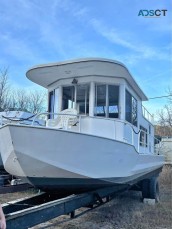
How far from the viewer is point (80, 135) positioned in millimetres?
4688

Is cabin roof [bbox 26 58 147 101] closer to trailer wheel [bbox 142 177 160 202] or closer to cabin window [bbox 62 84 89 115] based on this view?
cabin window [bbox 62 84 89 115]

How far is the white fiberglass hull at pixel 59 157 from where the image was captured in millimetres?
4426

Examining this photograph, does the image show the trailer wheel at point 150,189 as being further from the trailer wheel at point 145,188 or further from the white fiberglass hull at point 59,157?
the white fiberglass hull at point 59,157

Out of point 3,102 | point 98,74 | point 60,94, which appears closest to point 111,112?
point 98,74

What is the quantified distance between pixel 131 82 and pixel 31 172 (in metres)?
3.60

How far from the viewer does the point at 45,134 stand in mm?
4441

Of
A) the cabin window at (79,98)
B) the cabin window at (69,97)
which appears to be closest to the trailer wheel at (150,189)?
the cabin window at (79,98)

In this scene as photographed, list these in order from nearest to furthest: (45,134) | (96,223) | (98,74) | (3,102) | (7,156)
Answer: (45,134) < (7,156) < (96,223) < (98,74) < (3,102)

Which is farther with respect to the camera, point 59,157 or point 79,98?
point 79,98

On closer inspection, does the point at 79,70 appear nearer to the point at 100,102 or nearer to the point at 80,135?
the point at 100,102

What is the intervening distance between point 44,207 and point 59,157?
86cm

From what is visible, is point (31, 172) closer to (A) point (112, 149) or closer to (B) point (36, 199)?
(B) point (36, 199)

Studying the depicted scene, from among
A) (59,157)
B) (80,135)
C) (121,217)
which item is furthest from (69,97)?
(121,217)

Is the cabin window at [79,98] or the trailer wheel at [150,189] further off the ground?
the cabin window at [79,98]
